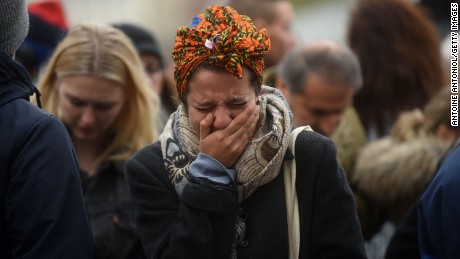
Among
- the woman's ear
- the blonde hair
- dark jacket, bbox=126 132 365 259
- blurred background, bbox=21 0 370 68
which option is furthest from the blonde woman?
blurred background, bbox=21 0 370 68

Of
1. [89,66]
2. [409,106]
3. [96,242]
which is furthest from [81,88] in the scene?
[409,106]

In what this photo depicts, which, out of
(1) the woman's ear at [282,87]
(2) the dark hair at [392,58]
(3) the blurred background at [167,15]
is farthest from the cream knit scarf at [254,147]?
(3) the blurred background at [167,15]

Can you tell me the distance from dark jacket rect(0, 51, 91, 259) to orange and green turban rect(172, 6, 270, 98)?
53cm

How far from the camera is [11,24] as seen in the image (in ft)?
10.6

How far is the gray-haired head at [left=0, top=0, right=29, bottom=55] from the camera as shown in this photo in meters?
3.21

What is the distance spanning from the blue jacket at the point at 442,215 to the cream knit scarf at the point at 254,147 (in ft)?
1.92

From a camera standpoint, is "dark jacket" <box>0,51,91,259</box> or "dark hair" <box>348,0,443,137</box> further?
"dark hair" <box>348,0,443,137</box>

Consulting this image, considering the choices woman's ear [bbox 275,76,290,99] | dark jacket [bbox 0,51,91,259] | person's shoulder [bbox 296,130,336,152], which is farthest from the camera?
woman's ear [bbox 275,76,290,99]

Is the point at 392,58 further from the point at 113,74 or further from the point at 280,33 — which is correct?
the point at 113,74

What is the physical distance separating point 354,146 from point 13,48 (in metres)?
2.62

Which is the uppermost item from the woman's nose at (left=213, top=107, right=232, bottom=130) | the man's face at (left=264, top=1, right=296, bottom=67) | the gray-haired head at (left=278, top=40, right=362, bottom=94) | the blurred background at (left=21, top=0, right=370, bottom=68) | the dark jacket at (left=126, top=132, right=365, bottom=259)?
the woman's nose at (left=213, top=107, right=232, bottom=130)

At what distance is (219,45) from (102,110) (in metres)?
1.63

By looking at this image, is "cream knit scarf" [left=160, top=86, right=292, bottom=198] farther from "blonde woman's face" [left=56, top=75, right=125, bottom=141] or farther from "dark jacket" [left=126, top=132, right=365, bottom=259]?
"blonde woman's face" [left=56, top=75, right=125, bottom=141]

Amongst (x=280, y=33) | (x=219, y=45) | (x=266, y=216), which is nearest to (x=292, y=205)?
(x=266, y=216)
